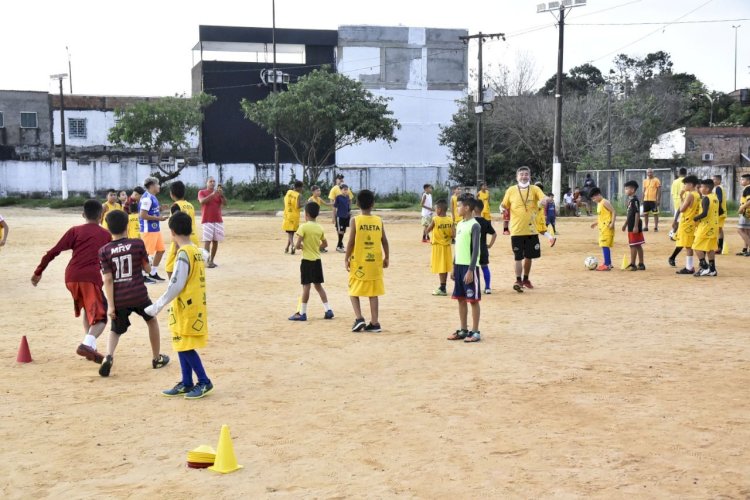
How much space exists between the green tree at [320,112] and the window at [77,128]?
Answer: 46.6 feet

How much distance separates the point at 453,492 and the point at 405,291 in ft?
30.3

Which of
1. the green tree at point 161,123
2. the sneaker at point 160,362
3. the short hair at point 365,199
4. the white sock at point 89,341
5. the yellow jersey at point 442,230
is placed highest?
the green tree at point 161,123

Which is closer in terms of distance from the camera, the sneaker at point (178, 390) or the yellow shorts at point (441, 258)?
the sneaker at point (178, 390)

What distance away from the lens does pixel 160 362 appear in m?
8.75

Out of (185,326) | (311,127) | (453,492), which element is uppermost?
(311,127)

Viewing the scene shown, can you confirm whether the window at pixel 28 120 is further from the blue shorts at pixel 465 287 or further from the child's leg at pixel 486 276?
the blue shorts at pixel 465 287

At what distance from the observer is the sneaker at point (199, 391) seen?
24.7 ft

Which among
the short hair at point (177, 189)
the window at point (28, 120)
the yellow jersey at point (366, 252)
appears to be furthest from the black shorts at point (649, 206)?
the window at point (28, 120)

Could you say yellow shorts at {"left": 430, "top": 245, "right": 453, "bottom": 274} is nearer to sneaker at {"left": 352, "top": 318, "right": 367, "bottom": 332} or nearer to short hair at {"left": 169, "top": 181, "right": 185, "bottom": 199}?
sneaker at {"left": 352, "top": 318, "right": 367, "bottom": 332}

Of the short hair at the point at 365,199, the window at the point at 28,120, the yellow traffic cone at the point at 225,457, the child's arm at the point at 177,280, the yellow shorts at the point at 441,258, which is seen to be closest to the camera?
the yellow traffic cone at the point at 225,457

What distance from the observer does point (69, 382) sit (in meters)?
8.23

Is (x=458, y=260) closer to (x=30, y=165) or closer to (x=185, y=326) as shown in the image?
(x=185, y=326)

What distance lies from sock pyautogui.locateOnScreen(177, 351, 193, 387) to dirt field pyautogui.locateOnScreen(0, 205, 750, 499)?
21cm

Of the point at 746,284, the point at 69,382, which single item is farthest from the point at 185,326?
the point at 746,284
